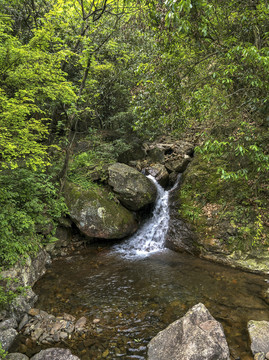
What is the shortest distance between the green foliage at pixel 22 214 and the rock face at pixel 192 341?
3.90m

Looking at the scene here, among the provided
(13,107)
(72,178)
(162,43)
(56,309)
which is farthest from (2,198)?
(162,43)

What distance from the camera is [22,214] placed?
19.8ft

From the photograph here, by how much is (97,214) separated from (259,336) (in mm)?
6267

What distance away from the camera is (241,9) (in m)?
5.74

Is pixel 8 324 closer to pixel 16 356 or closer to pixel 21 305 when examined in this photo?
pixel 21 305

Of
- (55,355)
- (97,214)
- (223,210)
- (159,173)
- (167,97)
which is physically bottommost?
(55,355)

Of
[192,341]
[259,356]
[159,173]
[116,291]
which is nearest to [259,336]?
[259,356]

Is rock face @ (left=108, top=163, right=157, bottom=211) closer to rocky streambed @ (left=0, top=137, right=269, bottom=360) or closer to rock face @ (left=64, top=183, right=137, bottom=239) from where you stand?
rocky streambed @ (left=0, top=137, right=269, bottom=360)

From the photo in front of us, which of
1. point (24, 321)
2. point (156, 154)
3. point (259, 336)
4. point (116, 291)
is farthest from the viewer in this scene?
point (156, 154)

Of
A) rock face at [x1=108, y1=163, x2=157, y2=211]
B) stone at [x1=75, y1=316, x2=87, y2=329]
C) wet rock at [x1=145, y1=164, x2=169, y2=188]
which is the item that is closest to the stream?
stone at [x1=75, y1=316, x2=87, y2=329]

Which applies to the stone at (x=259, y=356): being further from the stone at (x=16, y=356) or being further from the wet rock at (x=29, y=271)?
the wet rock at (x=29, y=271)

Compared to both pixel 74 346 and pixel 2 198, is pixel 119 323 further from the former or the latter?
pixel 2 198


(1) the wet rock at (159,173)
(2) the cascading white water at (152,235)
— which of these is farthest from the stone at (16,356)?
(1) the wet rock at (159,173)

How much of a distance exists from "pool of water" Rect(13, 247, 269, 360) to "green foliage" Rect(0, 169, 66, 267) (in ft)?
3.95
